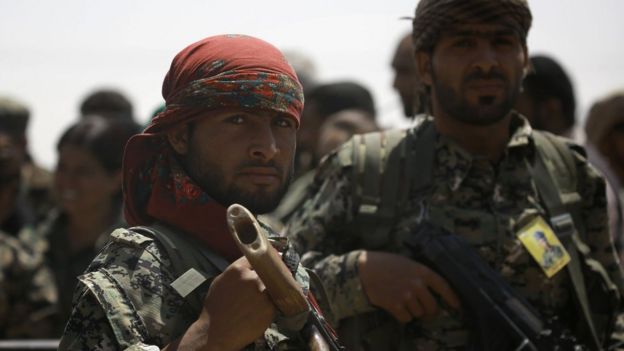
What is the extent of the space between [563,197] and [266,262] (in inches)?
81.0

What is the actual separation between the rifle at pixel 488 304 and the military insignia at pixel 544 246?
0.61 ft

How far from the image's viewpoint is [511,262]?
441 centimetres

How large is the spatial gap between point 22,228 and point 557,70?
3.73 meters

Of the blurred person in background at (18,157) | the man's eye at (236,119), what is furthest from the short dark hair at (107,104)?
the man's eye at (236,119)

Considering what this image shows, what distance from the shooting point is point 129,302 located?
2.96 metres

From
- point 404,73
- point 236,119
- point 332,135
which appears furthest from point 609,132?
point 236,119

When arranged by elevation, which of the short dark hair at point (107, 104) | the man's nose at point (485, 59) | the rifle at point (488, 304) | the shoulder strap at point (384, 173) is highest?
the man's nose at point (485, 59)

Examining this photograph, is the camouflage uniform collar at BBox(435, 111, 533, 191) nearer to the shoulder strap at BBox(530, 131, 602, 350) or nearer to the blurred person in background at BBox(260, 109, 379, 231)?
the shoulder strap at BBox(530, 131, 602, 350)

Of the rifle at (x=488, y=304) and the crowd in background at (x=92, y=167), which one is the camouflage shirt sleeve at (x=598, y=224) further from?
the crowd in background at (x=92, y=167)

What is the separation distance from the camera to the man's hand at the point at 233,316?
113 inches

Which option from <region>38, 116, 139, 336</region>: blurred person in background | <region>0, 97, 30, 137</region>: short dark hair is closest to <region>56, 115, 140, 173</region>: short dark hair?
<region>38, 116, 139, 336</region>: blurred person in background

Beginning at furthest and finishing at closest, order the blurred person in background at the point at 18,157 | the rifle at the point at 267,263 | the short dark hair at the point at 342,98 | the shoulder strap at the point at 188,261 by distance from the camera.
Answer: the short dark hair at the point at 342,98 < the blurred person in background at the point at 18,157 < the shoulder strap at the point at 188,261 < the rifle at the point at 267,263

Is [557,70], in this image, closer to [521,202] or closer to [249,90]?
[521,202]

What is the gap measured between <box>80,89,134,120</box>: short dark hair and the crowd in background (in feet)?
3.75
